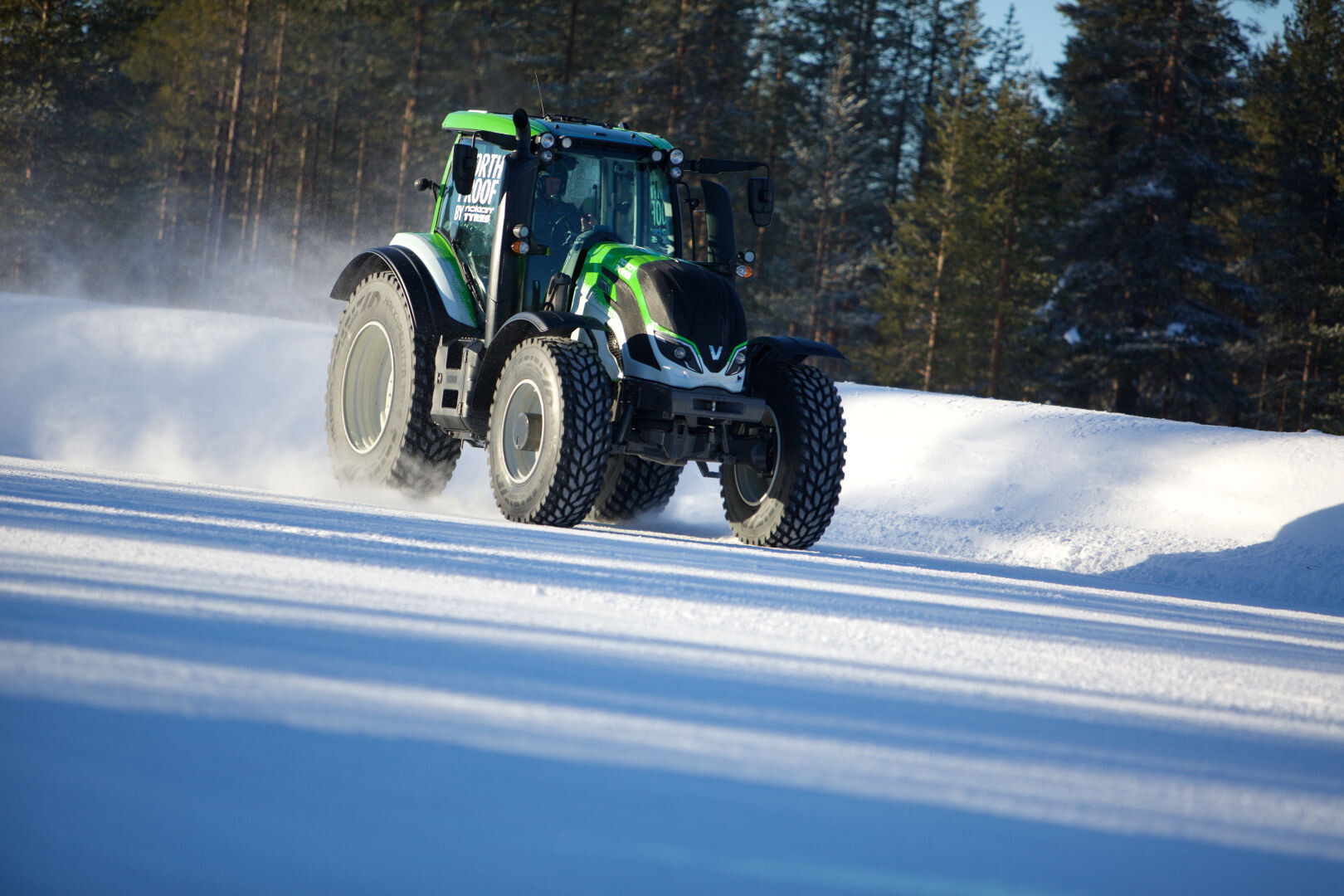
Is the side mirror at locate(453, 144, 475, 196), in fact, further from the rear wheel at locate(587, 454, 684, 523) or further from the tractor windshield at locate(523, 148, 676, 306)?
the rear wheel at locate(587, 454, 684, 523)

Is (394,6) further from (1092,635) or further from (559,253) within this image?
(1092,635)

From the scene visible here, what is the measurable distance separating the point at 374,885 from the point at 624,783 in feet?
2.00

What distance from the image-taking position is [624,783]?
2330 mm

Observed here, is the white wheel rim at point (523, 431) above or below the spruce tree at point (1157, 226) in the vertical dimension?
below

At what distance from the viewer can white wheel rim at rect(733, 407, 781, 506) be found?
769cm

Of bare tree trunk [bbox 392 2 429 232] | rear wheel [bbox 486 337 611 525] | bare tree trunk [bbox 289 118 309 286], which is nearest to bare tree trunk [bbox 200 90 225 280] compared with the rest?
bare tree trunk [bbox 289 118 309 286]

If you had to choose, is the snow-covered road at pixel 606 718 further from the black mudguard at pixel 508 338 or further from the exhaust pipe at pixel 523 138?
the exhaust pipe at pixel 523 138

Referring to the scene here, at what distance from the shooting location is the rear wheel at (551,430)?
22.4 feet

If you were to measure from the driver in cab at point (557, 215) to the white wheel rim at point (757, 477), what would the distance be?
1.87m

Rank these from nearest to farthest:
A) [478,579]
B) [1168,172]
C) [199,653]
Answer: [199,653] → [478,579] → [1168,172]

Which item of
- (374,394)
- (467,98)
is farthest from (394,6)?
(374,394)

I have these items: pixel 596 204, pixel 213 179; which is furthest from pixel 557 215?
pixel 213 179

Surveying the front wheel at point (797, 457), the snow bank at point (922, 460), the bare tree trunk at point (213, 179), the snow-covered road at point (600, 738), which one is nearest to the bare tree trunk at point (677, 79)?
the bare tree trunk at point (213, 179)

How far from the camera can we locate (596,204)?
801 centimetres
